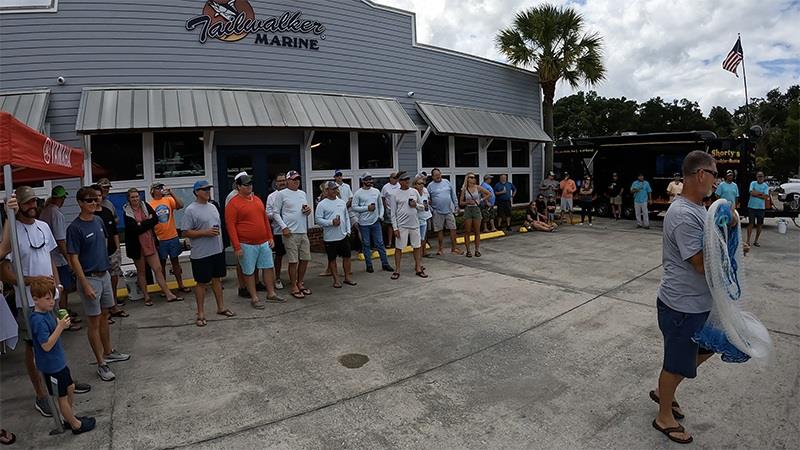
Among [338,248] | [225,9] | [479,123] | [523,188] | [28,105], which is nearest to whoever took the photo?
[338,248]

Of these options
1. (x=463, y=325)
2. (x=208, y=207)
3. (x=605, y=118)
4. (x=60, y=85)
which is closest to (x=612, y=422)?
(x=463, y=325)

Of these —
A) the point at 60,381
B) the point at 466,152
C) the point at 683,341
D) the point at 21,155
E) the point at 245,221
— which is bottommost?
the point at 60,381

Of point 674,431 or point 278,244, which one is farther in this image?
point 278,244

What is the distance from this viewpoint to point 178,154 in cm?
893

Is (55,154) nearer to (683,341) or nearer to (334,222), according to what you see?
(334,222)

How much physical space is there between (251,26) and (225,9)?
0.54 metres

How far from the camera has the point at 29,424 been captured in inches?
133

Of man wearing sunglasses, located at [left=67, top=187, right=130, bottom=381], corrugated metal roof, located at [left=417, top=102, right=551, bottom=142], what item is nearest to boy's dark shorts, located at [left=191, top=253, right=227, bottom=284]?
man wearing sunglasses, located at [left=67, top=187, right=130, bottom=381]

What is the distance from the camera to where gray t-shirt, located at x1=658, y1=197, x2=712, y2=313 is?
2947mm

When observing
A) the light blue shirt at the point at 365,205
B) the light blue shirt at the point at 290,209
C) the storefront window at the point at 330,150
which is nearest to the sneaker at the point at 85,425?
the light blue shirt at the point at 290,209

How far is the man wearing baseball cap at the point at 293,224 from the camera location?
21.6 feet

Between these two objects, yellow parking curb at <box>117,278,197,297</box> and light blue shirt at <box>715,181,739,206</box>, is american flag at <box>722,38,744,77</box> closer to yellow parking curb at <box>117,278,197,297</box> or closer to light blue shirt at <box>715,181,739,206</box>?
light blue shirt at <box>715,181,739,206</box>

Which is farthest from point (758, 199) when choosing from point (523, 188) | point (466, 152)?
point (466, 152)

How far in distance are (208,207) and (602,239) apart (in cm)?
908
